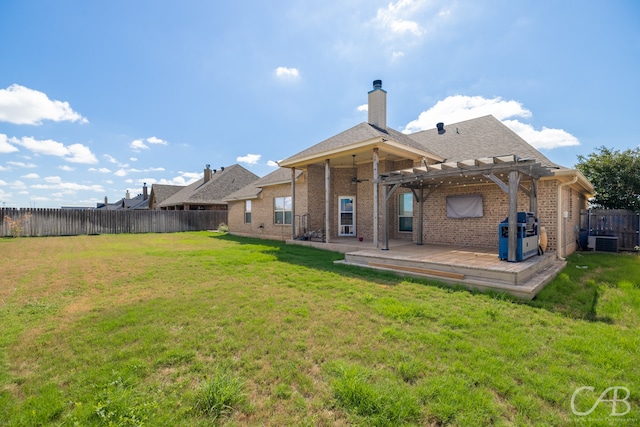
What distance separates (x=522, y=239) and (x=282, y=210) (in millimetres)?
11324

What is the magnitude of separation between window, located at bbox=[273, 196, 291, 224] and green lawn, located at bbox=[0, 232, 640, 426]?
30.4 feet

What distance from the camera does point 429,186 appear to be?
10156mm

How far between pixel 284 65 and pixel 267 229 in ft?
29.0

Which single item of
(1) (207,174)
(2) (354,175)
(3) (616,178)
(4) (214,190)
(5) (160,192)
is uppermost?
(1) (207,174)

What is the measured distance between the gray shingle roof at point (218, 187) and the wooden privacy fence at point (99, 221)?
8.15 feet

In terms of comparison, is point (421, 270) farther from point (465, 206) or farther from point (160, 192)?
point (160, 192)

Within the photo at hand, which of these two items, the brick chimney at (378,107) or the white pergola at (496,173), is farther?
the brick chimney at (378,107)

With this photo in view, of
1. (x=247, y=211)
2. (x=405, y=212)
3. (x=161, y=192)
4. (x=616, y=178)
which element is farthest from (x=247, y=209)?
(x=161, y=192)

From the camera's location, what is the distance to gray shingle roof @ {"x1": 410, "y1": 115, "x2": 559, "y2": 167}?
9.47 m

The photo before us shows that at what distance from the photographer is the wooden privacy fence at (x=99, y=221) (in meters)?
17.3

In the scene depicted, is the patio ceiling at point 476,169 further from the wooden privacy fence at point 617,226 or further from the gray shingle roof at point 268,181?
the wooden privacy fence at point 617,226

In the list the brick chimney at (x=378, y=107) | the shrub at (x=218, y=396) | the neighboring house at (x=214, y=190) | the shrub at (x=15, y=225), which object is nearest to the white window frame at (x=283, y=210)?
the brick chimney at (x=378, y=107)

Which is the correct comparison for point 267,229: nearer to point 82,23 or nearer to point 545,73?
point 82,23

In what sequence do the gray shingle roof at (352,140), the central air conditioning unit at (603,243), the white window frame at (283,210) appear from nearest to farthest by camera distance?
the gray shingle roof at (352,140) < the central air conditioning unit at (603,243) < the white window frame at (283,210)
